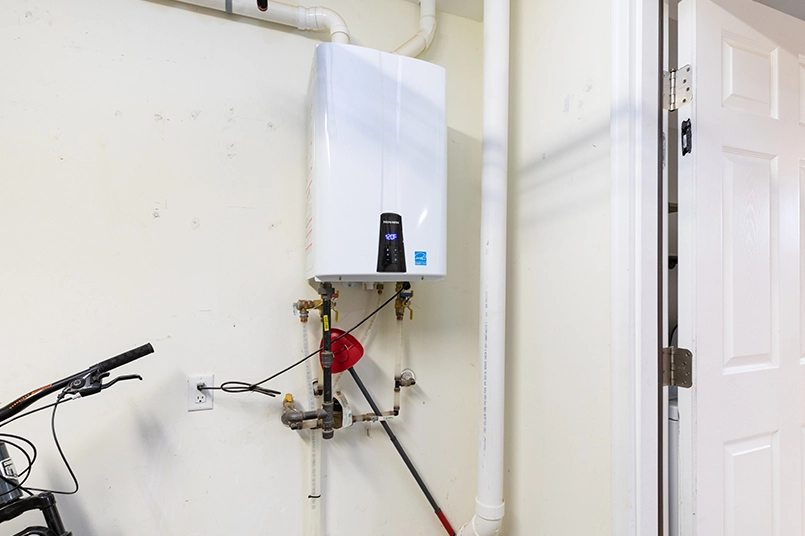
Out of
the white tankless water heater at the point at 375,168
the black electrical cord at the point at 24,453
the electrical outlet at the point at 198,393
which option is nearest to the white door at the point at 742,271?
the white tankless water heater at the point at 375,168

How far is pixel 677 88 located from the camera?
0.98 m

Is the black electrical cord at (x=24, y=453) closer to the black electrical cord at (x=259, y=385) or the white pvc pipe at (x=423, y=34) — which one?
the black electrical cord at (x=259, y=385)

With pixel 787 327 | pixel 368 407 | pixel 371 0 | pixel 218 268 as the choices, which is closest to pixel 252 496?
pixel 368 407

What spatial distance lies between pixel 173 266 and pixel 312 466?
746 millimetres

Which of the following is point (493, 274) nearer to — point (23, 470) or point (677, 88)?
point (677, 88)

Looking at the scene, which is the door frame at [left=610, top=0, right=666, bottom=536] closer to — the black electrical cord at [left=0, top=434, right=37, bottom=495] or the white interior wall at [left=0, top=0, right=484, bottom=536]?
the white interior wall at [left=0, top=0, right=484, bottom=536]

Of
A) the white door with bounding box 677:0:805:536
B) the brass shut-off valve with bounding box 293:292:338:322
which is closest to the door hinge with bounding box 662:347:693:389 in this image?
the white door with bounding box 677:0:805:536

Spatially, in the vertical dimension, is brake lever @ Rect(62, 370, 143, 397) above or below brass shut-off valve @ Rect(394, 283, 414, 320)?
below

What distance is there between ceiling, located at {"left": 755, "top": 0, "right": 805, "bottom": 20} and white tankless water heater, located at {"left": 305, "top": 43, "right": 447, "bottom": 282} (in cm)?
112

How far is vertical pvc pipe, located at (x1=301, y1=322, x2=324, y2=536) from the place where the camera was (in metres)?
1.26

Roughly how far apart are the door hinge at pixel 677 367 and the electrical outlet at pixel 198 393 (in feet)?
4.04

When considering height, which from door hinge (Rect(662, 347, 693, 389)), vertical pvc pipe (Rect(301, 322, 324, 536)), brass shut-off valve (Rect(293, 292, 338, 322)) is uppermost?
brass shut-off valve (Rect(293, 292, 338, 322))

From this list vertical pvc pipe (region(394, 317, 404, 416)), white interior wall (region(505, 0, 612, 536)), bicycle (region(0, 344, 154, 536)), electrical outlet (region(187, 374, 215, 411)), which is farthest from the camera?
vertical pvc pipe (region(394, 317, 404, 416))

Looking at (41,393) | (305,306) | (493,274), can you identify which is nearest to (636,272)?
(493,274)
